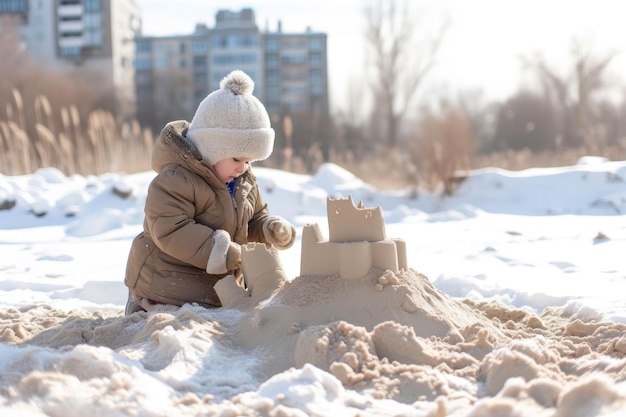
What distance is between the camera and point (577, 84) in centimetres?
2595

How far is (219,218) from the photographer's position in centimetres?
299

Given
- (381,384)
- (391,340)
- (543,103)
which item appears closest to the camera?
(381,384)

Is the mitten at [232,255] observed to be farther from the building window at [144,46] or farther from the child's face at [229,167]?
the building window at [144,46]

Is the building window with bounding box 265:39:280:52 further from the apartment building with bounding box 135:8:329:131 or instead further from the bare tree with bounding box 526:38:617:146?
the bare tree with bounding box 526:38:617:146

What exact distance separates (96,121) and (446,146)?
4.30 m

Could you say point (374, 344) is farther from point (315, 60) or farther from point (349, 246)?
point (315, 60)

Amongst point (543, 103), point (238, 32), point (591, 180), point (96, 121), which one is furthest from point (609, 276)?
point (238, 32)

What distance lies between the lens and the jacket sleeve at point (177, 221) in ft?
9.15

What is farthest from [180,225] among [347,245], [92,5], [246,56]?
[246,56]

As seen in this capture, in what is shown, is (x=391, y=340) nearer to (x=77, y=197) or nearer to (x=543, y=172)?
(x=77, y=197)

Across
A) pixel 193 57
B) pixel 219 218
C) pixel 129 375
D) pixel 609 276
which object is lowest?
pixel 609 276

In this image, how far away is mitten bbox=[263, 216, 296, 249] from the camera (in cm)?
314

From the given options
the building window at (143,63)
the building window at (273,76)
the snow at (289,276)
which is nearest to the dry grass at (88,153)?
the snow at (289,276)

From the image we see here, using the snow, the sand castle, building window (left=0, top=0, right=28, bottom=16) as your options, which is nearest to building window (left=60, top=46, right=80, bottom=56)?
building window (left=0, top=0, right=28, bottom=16)
